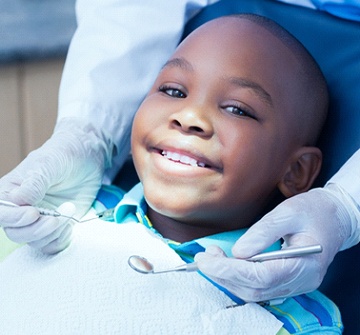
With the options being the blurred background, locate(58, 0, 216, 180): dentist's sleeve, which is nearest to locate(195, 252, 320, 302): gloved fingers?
locate(58, 0, 216, 180): dentist's sleeve

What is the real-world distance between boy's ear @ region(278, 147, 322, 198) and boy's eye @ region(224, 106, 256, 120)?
0.11m

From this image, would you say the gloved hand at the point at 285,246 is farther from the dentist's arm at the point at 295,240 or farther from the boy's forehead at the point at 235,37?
the boy's forehead at the point at 235,37

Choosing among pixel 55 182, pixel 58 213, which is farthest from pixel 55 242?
pixel 55 182

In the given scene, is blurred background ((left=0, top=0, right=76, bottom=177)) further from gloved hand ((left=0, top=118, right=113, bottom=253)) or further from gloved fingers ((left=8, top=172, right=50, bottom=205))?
gloved fingers ((left=8, top=172, right=50, bottom=205))

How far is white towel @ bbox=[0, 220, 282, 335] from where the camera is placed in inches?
40.1

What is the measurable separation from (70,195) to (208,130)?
322 mm

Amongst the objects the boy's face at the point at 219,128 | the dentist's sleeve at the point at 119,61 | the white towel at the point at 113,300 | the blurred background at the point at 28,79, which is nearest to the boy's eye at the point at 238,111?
the boy's face at the point at 219,128

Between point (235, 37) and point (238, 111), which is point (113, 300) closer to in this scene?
point (238, 111)

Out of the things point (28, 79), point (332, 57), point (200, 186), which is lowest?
point (28, 79)

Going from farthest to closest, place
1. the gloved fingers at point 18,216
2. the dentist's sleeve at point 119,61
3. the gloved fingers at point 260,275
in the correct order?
the dentist's sleeve at point 119,61 < the gloved fingers at point 18,216 < the gloved fingers at point 260,275

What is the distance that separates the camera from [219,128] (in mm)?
1136

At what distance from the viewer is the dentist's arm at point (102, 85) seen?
1.31m

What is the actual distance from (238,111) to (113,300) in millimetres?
349

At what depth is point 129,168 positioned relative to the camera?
4.99 ft
